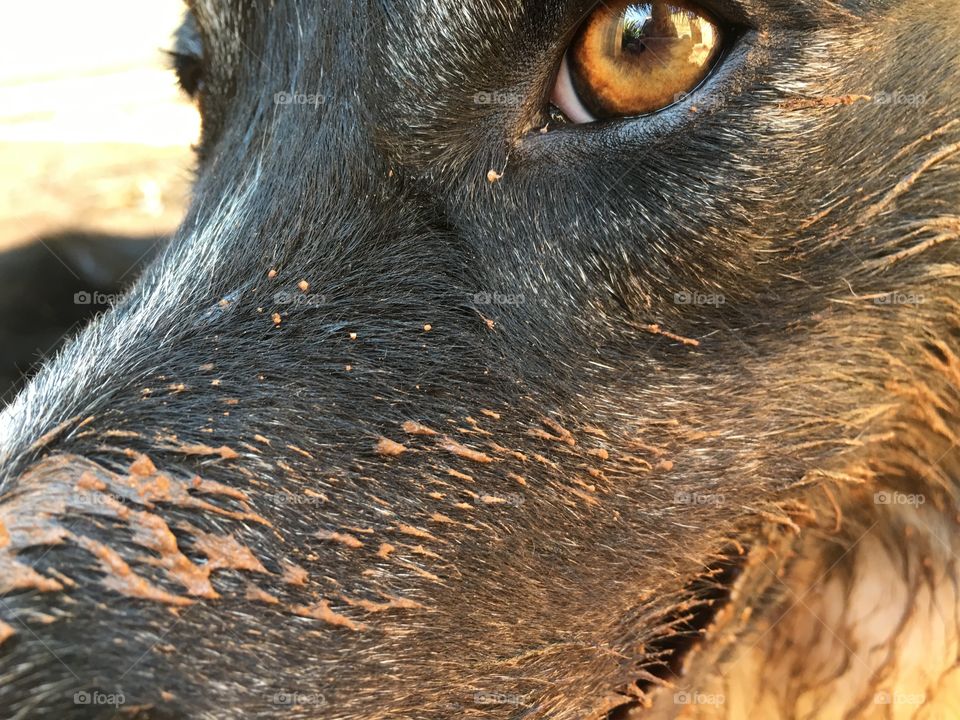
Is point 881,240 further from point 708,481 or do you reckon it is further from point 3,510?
point 3,510

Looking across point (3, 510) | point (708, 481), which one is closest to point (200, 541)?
point (3, 510)

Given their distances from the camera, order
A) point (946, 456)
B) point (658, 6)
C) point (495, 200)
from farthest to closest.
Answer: point (946, 456) → point (495, 200) → point (658, 6)

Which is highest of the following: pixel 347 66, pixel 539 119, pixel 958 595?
pixel 347 66

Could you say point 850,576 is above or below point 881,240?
below

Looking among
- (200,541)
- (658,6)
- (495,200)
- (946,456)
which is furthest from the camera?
(946,456)
